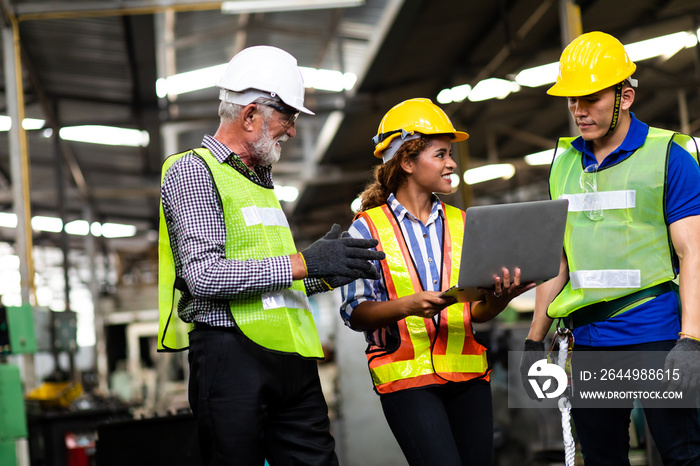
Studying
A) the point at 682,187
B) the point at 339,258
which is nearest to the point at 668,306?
the point at 682,187

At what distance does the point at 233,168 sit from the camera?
7.88 ft

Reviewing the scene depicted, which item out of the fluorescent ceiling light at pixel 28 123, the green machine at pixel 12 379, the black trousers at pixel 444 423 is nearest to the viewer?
the black trousers at pixel 444 423

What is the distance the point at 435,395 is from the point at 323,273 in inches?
24.3

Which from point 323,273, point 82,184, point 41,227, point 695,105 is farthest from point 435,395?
point 41,227

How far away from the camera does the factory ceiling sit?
29.7ft

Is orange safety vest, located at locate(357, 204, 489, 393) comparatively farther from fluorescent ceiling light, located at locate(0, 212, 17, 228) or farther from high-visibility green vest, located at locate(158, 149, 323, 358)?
fluorescent ceiling light, located at locate(0, 212, 17, 228)

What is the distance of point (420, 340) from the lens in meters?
2.58

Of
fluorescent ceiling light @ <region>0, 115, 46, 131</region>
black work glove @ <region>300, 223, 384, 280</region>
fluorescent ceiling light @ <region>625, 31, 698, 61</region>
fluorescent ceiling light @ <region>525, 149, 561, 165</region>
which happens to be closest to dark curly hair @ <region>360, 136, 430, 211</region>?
black work glove @ <region>300, 223, 384, 280</region>

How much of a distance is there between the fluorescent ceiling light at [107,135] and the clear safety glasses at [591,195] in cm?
1132

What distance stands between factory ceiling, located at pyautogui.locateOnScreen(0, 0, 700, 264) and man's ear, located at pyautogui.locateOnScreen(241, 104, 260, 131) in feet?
17.6

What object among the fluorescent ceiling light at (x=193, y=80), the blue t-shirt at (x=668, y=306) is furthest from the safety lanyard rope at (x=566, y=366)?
the fluorescent ceiling light at (x=193, y=80)

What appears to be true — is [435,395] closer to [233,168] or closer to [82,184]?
[233,168]

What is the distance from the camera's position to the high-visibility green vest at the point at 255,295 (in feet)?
7.55

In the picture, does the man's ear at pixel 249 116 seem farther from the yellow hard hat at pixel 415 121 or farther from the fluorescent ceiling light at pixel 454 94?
the fluorescent ceiling light at pixel 454 94
